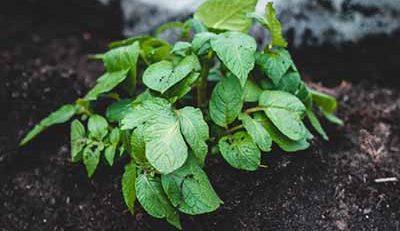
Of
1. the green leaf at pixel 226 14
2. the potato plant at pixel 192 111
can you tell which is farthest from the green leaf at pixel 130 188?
the green leaf at pixel 226 14

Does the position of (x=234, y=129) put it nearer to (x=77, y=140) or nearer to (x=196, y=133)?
(x=196, y=133)

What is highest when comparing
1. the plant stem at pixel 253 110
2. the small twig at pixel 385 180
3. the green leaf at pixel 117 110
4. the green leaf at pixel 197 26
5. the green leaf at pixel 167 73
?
the green leaf at pixel 197 26

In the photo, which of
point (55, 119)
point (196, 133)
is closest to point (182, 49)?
point (196, 133)

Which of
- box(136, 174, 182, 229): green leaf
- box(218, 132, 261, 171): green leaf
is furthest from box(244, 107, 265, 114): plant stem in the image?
box(136, 174, 182, 229): green leaf

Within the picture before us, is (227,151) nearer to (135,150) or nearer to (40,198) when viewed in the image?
(135,150)

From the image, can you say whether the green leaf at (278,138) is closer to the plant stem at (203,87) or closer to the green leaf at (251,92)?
the green leaf at (251,92)

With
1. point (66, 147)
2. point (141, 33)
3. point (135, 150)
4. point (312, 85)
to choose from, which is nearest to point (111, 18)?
point (141, 33)

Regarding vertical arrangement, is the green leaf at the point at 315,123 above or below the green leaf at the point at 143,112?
below
